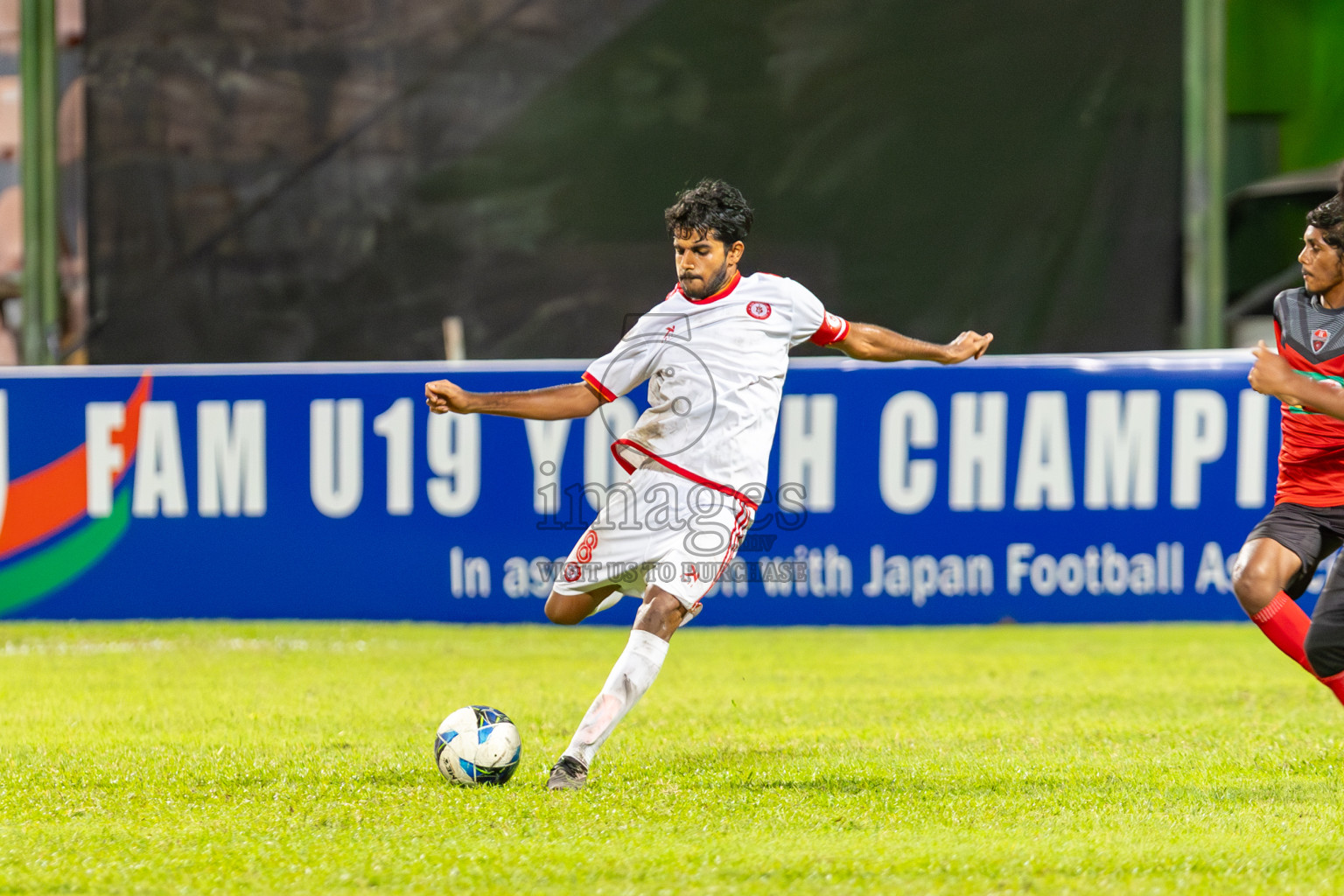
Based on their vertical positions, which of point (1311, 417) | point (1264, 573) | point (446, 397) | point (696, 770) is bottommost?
point (696, 770)

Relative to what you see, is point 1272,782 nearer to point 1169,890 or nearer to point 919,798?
point 919,798

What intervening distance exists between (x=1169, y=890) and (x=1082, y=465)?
586 centimetres

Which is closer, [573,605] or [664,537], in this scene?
[664,537]

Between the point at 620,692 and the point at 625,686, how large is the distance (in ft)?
0.08

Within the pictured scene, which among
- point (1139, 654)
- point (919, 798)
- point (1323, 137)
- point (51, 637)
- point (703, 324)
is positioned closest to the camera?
point (919, 798)

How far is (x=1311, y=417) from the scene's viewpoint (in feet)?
16.9

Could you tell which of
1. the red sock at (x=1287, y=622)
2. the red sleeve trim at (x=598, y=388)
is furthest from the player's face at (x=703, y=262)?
the red sock at (x=1287, y=622)

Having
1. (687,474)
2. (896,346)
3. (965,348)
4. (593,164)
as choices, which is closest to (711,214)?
(687,474)

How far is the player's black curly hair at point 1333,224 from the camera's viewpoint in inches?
192

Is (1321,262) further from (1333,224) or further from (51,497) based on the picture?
(51,497)

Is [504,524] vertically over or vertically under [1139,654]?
over

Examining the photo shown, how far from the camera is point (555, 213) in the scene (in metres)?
14.0

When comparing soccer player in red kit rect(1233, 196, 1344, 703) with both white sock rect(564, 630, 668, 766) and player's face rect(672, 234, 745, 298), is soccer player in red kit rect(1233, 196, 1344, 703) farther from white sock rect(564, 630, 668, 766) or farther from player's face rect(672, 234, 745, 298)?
white sock rect(564, 630, 668, 766)

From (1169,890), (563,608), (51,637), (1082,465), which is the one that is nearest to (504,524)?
(51,637)
